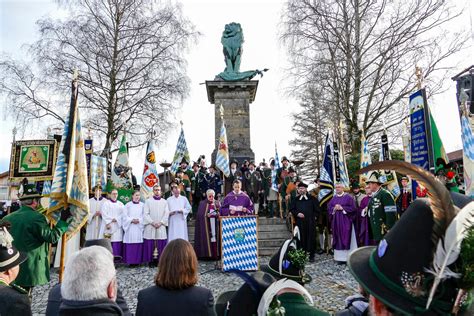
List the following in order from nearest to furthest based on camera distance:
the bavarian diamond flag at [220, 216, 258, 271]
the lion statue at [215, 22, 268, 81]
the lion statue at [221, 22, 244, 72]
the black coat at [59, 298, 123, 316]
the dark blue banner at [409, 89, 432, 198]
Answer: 1. the black coat at [59, 298, 123, 316]
2. the dark blue banner at [409, 89, 432, 198]
3. the bavarian diamond flag at [220, 216, 258, 271]
4. the lion statue at [215, 22, 268, 81]
5. the lion statue at [221, 22, 244, 72]

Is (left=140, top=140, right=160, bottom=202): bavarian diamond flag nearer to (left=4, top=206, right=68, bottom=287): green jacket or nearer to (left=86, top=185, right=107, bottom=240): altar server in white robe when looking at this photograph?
(left=86, top=185, right=107, bottom=240): altar server in white robe

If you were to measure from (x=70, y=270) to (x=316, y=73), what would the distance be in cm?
1892

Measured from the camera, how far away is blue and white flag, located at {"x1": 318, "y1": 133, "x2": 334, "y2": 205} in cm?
1181

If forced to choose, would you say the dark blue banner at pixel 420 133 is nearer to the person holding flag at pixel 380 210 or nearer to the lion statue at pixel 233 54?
the person holding flag at pixel 380 210

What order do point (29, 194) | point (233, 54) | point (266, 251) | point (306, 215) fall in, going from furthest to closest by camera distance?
1. point (233, 54)
2. point (266, 251)
3. point (306, 215)
4. point (29, 194)

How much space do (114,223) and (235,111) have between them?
855cm

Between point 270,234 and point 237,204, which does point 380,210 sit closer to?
point 237,204

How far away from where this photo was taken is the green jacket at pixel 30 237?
4867 millimetres

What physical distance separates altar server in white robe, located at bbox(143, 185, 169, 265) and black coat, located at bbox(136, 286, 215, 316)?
7806mm

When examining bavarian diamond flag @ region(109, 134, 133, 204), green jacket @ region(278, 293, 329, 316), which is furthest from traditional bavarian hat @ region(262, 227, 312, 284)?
bavarian diamond flag @ region(109, 134, 133, 204)

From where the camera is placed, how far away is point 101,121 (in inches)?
848

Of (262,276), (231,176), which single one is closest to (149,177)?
(231,176)

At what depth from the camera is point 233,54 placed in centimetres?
1845

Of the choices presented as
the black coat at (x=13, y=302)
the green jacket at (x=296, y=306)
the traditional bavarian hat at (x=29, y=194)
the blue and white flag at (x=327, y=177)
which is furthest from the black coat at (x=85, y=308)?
the blue and white flag at (x=327, y=177)
